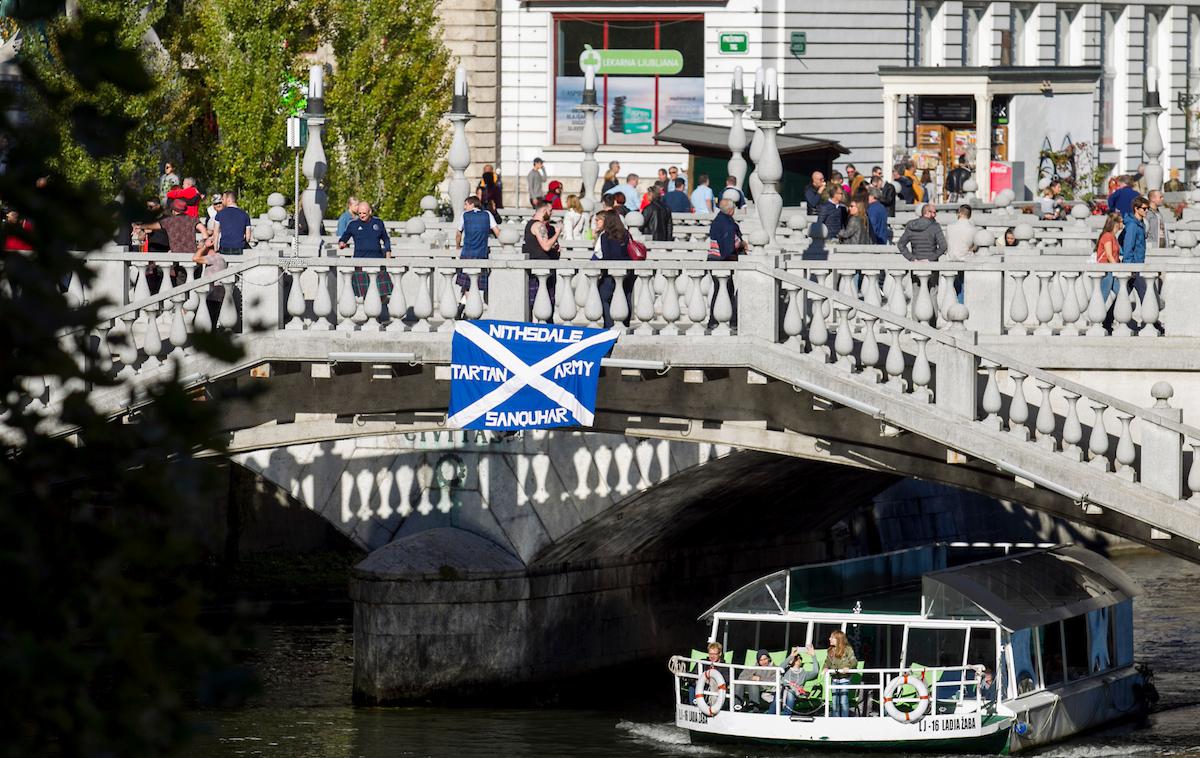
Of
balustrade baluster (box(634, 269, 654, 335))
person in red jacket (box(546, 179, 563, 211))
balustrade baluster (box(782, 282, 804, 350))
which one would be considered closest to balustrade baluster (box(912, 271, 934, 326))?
balustrade baluster (box(782, 282, 804, 350))

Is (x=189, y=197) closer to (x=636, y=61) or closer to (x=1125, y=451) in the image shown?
(x=1125, y=451)

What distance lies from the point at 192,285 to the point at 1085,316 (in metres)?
8.20

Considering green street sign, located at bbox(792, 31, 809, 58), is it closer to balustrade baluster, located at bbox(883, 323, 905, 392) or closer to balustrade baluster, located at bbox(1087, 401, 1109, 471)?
balustrade baluster, located at bbox(883, 323, 905, 392)

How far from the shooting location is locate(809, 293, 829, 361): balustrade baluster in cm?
2225

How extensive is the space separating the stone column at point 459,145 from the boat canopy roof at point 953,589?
20.0 ft

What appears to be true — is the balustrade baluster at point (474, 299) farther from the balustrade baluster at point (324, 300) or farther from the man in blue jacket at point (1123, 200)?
the man in blue jacket at point (1123, 200)

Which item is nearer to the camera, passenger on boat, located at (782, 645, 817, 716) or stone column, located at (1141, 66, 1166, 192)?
passenger on boat, located at (782, 645, 817, 716)

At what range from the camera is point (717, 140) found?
42750mm

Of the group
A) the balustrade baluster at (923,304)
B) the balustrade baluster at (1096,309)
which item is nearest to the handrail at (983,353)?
the balustrade baluster at (923,304)

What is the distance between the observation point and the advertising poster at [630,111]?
5253 cm

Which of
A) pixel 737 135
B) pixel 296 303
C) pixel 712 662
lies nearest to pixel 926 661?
pixel 712 662

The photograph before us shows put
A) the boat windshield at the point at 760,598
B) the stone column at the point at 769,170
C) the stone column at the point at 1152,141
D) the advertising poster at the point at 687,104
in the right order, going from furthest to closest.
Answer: the advertising poster at the point at 687,104
the stone column at the point at 1152,141
the boat windshield at the point at 760,598
the stone column at the point at 769,170

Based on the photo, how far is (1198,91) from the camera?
2413 inches

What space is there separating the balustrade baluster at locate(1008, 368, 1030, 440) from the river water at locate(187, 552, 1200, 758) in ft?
23.5
